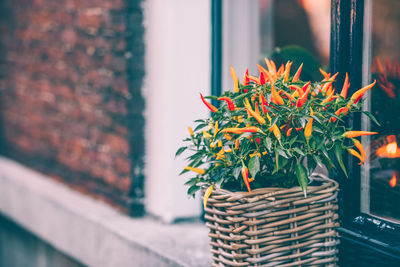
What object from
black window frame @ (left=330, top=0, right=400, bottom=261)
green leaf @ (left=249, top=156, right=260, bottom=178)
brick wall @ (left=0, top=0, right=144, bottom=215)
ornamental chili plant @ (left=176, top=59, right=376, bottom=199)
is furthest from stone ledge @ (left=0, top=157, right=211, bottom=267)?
green leaf @ (left=249, top=156, right=260, bottom=178)

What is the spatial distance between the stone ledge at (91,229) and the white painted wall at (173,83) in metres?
0.18

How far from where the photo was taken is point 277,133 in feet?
4.98

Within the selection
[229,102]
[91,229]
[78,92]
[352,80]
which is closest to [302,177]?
[229,102]

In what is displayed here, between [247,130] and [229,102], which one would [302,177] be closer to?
[247,130]

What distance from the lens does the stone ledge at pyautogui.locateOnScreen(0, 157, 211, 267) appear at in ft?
8.34

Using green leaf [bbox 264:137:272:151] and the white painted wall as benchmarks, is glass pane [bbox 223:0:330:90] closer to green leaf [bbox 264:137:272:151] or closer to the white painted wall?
the white painted wall

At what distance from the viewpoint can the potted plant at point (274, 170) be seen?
1.55 metres

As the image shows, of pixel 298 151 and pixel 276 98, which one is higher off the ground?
pixel 276 98

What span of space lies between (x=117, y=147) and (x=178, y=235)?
0.70 meters

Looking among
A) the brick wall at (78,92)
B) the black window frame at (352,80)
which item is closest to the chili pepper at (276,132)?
the black window frame at (352,80)

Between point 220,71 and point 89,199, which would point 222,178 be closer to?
point 220,71

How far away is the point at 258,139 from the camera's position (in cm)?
160

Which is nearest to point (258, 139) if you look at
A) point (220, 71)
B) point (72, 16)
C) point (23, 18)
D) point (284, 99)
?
point (284, 99)

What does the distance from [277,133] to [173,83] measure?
1358mm
